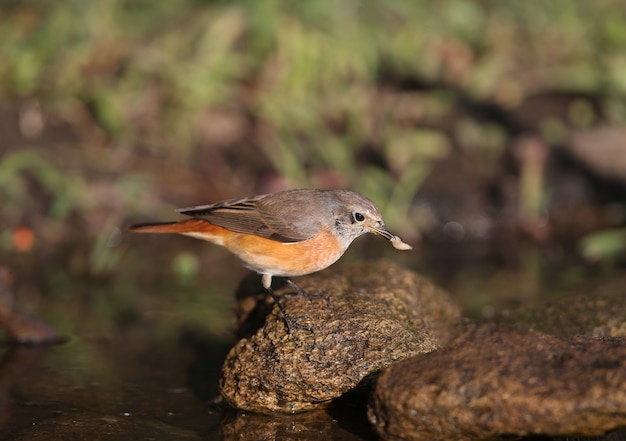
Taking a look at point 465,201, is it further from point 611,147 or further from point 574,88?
point 574,88

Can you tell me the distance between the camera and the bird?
5.82 m

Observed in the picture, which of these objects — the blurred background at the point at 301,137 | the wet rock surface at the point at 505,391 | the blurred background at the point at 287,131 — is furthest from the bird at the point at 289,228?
the blurred background at the point at 287,131

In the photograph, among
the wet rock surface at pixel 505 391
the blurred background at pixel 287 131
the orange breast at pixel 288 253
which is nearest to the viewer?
the wet rock surface at pixel 505 391

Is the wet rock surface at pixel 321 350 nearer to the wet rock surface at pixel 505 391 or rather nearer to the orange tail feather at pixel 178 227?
the wet rock surface at pixel 505 391

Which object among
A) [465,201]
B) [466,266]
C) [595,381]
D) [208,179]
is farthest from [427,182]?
[595,381]

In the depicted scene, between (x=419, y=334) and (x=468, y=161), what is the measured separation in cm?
522

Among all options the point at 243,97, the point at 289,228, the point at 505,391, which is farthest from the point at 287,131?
the point at 505,391

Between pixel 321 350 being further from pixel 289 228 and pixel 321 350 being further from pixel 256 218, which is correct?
pixel 256 218

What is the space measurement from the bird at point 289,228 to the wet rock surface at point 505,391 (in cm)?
127

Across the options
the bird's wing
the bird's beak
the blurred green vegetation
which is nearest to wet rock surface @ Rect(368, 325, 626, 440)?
the bird's beak

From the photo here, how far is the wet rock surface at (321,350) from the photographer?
512 centimetres

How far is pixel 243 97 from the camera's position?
34.3 feet

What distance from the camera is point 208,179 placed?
9.75 meters

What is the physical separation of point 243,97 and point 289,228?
4781 millimetres
